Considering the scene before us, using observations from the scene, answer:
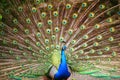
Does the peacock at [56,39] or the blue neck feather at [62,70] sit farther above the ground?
the peacock at [56,39]

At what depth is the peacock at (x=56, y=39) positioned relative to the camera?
459cm

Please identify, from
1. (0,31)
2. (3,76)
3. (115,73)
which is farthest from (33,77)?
(115,73)

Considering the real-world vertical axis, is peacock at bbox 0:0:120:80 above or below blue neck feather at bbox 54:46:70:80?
above

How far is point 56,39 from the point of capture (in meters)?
4.59

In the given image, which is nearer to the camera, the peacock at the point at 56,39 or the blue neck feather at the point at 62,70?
the blue neck feather at the point at 62,70

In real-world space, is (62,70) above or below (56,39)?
below

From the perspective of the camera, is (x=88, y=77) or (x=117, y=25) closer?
(x=117, y=25)

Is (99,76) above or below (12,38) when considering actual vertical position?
below

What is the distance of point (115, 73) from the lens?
463 centimetres

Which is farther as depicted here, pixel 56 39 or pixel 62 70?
pixel 56 39

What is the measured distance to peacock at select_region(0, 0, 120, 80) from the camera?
15.1 ft

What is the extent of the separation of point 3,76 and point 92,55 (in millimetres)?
1349

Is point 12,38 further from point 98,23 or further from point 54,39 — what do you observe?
point 98,23

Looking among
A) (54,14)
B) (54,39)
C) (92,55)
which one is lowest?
(92,55)
